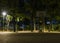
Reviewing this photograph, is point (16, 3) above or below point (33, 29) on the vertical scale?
above

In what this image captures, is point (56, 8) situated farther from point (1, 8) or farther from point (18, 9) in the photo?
point (1, 8)

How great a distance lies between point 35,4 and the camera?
163ft

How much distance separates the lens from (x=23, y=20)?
5897 centimetres

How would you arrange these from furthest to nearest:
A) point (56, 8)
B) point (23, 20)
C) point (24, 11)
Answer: point (23, 20) < point (24, 11) < point (56, 8)

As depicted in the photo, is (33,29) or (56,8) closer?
(56,8)

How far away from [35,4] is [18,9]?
14.1 feet

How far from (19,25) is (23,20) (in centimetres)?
180

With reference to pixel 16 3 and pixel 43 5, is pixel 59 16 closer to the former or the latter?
pixel 43 5

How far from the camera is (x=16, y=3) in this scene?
53.2 m

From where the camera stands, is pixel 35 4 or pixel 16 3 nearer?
pixel 35 4

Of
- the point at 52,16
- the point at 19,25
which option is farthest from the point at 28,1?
the point at 19,25

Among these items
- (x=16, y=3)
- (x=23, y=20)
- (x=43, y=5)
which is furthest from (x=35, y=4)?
(x=23, y=20)

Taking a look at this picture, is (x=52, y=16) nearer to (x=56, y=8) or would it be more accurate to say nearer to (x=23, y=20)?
(x=56, y=8)

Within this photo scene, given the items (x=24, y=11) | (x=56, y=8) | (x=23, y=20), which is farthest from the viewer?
(x=23, y=20)
